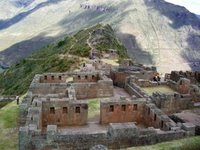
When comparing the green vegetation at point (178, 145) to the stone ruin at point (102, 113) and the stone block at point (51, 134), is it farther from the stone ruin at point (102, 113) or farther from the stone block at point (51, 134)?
the stone block at point (51, 134)

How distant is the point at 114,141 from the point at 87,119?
29.0 ft

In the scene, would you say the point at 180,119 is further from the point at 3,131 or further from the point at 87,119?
the point at 3,131

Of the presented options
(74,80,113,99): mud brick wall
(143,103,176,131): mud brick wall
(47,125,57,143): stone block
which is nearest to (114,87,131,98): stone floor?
(74,80,113,99): mud brick wall

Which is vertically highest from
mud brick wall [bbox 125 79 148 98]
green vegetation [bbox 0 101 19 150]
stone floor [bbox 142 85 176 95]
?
mud brick wall [bbox 125 79 148 98]

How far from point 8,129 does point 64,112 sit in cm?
826

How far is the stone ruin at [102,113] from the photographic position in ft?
105

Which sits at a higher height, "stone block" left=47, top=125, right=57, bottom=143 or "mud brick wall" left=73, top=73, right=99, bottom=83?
"mud brick wall" left=73, top=73, right=99, bottom=83

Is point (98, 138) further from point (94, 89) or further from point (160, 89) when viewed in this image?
point (160, 89)

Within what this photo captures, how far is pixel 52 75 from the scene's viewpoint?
5594cm

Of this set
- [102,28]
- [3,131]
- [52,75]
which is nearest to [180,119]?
[3,131]

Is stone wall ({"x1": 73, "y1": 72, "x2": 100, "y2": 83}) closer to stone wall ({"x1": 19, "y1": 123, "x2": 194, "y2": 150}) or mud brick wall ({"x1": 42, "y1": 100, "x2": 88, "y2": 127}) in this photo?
mud brick wall ({"x1": 42, "y1": 100, "x2": 88, "y2": 127})

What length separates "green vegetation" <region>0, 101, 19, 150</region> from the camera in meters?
39.8

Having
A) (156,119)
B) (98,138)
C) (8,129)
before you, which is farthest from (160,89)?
(98,138)

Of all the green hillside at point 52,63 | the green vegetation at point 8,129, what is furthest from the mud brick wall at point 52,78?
the green hillside at point 52,63
